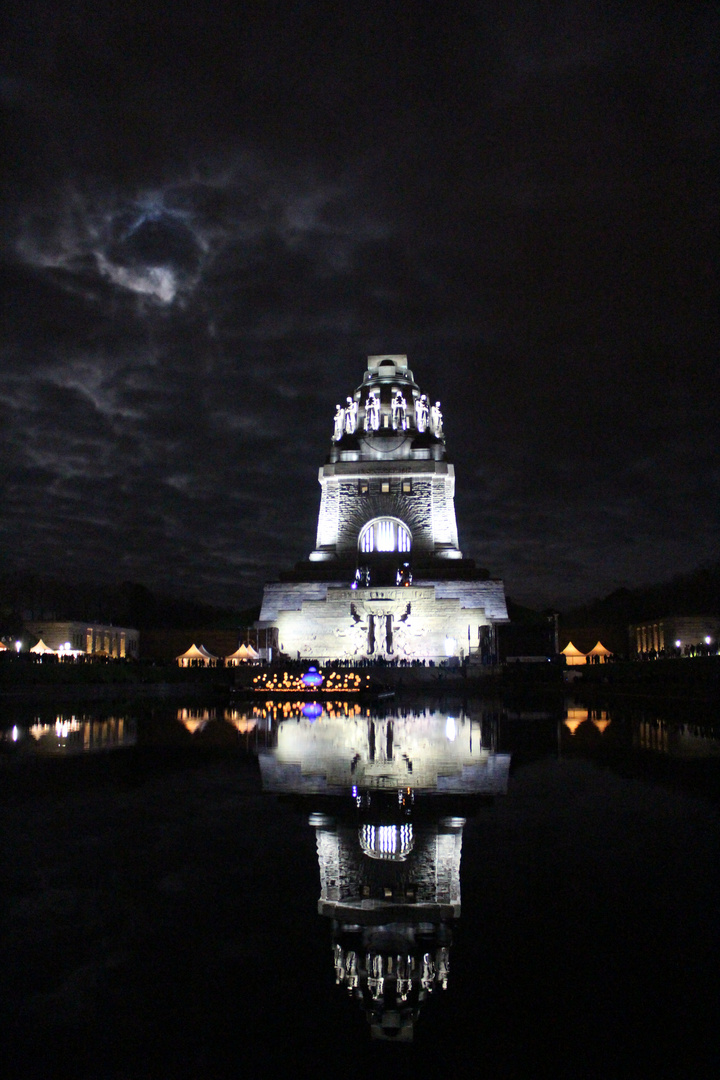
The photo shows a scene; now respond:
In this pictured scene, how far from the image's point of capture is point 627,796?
736 cm

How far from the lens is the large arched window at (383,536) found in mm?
52938

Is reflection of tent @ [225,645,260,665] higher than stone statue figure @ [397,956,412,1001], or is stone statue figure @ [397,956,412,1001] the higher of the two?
reflection of tent @ [225,645,260,665]

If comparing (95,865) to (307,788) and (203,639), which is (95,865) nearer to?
(307,788)

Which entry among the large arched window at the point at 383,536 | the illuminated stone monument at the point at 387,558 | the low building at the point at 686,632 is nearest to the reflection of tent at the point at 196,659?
the illuminated stone monument at the point at 387,558

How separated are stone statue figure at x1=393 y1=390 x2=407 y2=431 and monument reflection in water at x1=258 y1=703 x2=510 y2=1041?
44.6 meters

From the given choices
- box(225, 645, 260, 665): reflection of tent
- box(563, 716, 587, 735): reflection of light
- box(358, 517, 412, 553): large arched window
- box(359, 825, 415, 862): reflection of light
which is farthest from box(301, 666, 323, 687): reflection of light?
box(359, 825, 415, 862): reflection of light

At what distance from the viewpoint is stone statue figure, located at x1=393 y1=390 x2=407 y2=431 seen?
184ft

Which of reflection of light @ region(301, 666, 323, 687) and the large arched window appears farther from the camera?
the large arched window

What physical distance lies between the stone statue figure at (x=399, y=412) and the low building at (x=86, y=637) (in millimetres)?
24484

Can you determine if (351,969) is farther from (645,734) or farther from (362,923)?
(645,734)

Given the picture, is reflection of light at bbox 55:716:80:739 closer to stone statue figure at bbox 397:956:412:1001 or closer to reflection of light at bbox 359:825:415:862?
reflection of light at bbox 359:825:415:862

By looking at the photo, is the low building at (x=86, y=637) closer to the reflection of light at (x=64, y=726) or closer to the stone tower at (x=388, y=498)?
the stone tower at (x=388, y=498)

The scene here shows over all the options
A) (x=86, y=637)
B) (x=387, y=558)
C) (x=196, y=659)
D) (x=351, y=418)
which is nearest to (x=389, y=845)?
(x=196, y=659)

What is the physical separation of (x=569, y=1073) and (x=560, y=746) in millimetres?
9759
